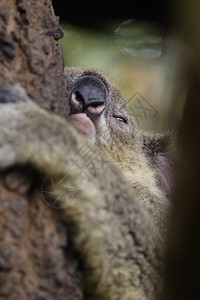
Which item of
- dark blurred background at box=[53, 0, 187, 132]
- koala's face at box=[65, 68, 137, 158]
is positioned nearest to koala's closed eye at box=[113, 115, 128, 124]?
koala's face at box=[65, 68, 137, 158]

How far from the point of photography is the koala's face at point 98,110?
121 inches

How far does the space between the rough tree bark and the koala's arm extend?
7cm

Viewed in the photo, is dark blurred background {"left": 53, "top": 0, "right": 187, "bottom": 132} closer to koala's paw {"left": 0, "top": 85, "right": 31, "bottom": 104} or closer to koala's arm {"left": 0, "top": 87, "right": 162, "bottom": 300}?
koala's arm {"left": 0, "top": 87, "right": 162, "bottom": 300}

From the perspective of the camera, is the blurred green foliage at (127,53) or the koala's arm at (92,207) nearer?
the koala's arm at (92,207)

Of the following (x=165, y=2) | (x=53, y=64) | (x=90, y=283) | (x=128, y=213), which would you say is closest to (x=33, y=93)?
(x=53, y=64)

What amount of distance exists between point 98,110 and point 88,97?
128mm

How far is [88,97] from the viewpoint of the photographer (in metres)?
3.13

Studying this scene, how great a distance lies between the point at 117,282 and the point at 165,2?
5971 mm

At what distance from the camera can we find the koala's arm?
179 centimetres

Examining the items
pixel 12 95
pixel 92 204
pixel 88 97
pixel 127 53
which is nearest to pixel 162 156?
pixel 88 97

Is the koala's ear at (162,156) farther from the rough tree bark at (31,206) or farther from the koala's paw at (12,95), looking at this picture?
the koala's paw at (12,95)

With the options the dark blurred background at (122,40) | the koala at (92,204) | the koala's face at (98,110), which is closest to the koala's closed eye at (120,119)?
the koala's face at (98,110)

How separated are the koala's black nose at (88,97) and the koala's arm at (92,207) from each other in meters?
1.02

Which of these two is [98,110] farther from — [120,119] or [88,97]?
[120,119]
